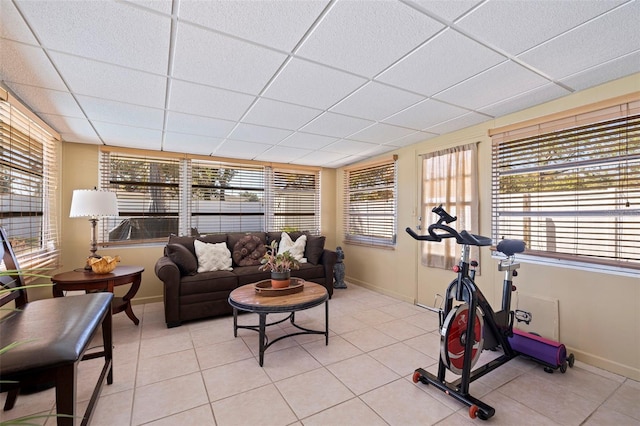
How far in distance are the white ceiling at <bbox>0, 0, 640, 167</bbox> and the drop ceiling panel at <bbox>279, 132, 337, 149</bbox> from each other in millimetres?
462

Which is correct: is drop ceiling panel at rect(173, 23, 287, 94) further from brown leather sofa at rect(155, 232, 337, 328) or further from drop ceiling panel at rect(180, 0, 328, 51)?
brown leather sofa at rect(155, 232, 337, 328)

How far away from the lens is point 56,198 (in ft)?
12.1

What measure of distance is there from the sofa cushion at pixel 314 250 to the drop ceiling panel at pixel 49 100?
10.7 ft

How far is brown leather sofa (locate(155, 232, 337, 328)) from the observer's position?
3.29 metres

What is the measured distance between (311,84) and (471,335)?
2236mm

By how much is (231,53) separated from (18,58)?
142 cm

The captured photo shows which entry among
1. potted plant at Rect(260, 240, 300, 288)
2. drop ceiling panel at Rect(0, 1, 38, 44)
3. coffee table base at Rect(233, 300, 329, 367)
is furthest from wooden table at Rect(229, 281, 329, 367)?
drop ceiling panel at Rect(0, 1, 38, 44)

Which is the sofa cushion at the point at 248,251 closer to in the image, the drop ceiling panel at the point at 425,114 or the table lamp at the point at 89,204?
the table lamp at the point at 89,204

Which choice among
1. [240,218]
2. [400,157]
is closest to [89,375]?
[240,218]

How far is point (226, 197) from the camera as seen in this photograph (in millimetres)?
4918

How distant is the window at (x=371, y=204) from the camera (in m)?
4.63

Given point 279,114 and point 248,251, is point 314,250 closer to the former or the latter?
point 248,251

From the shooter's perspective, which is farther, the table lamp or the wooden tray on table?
the table lamp

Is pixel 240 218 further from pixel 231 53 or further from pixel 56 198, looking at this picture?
pixel 231 53
